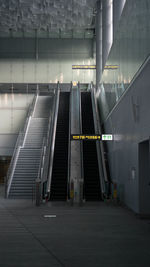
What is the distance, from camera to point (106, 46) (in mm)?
24328

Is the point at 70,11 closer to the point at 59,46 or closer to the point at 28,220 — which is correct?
the point at 59,46

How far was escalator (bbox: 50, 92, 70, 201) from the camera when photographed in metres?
15.3

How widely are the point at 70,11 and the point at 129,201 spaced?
821 inches

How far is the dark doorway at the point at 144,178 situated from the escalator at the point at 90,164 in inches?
187

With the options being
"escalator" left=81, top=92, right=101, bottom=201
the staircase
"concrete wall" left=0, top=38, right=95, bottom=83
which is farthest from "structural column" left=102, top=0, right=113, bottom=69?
"concrete wall" left=0, top=38, right=95, bottom=83

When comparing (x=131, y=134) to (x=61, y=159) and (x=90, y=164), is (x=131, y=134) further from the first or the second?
(x=61, y=159)

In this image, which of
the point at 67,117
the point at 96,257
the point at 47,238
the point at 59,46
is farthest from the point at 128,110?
the point at 59,46

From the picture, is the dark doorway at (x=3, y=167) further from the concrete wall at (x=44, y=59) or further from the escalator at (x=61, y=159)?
the escalator at (x=61, y=159)

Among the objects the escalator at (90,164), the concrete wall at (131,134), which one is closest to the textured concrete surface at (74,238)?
the concrete wall at (131,134)

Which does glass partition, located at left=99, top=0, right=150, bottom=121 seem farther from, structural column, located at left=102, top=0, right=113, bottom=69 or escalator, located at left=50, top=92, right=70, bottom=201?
structural column, located at left=102, top=0, right=113, bottom=69

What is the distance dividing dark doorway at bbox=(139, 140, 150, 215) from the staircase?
616 cm

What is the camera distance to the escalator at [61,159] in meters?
15.3

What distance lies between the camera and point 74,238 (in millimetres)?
7305

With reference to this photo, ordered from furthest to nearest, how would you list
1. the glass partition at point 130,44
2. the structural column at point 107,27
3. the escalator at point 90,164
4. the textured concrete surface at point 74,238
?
the structural column at point 107,27 → the escalator at point 90,164 → the glass partition at point 130,44 → the textured concrete surface at point 74,238
